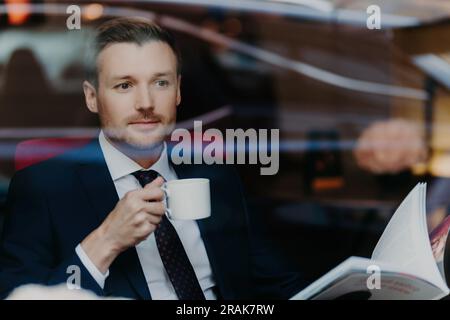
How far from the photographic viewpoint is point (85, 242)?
6.31ft

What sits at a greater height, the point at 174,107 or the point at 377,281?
the point at 174,107

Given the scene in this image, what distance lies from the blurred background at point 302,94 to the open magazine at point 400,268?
0.58 feet

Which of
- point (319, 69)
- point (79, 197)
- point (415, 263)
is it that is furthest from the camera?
point (319, 69)

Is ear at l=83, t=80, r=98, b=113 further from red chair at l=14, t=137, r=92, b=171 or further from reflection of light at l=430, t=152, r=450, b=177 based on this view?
reflection of light at l=430, t=152, r=450, b=177

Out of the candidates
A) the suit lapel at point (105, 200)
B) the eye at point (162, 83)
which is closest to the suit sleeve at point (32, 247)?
the suit lapel at point (105, 200)

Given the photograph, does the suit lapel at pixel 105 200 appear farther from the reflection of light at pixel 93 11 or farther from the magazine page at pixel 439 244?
the magazine page at pixel 439 244

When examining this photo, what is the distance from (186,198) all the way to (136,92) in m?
0.37

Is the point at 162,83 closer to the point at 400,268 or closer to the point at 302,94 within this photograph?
the point at 302,94

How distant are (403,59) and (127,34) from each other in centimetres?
95

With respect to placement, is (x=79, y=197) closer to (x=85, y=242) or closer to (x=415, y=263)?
(x=85, y=242)

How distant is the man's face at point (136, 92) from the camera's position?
1.97 m

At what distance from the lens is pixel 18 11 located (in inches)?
80.3

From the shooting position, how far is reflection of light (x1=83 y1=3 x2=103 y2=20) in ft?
6.64
